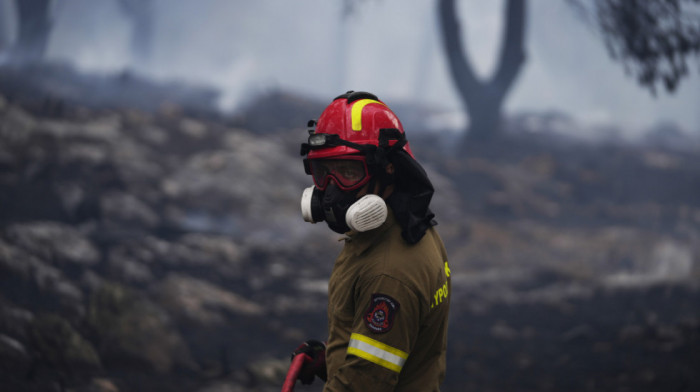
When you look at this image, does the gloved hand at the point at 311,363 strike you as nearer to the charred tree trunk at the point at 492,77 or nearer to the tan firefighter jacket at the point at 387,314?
the tan firefighter jacket at the point at 387,314

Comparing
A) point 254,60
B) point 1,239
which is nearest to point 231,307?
point 1,239

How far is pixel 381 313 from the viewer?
5.62 feet

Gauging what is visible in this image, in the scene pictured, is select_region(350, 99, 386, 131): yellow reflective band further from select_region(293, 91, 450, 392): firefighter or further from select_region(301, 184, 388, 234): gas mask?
select_region(301, 184, 388, 234): gas mask

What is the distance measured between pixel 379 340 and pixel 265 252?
17.0 ft

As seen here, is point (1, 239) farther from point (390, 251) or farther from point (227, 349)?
point (390, 251)

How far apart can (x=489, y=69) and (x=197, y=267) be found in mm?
5974

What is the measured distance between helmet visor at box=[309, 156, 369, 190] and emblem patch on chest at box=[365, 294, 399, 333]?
41 cm

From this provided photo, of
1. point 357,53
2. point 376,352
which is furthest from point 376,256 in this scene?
point 357,53

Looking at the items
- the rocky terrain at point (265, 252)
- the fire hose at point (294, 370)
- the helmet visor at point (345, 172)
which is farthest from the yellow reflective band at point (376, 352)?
the rocky terrain at point (265, 252)

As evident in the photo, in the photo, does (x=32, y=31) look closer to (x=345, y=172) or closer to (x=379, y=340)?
(x=345, y=172)

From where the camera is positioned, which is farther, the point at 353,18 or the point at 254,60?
the point at 353,18

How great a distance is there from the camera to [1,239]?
5066 mm

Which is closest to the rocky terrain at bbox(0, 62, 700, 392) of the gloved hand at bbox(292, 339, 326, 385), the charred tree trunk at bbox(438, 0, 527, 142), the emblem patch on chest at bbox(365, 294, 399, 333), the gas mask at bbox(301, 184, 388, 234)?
the charred tree trunk at bbox(438, 0, 527, 142)

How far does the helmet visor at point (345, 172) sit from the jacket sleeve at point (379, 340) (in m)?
0.36
